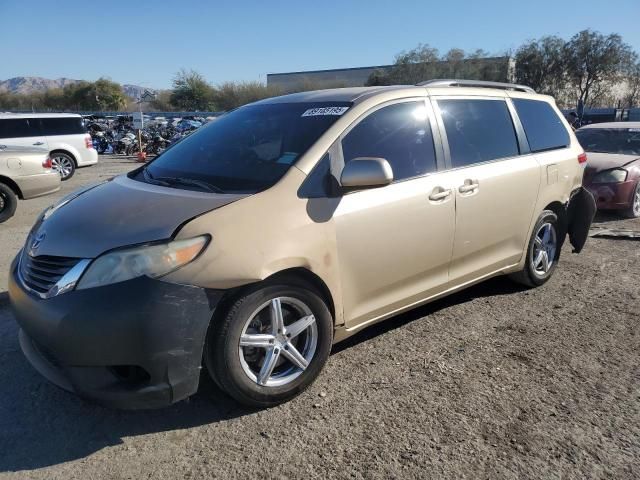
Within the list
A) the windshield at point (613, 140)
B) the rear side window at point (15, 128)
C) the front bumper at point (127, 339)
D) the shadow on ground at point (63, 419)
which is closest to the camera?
the front bumper at point (127, 339)

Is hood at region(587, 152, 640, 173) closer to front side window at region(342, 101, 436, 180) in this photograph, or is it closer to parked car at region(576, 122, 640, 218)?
parked car at region(576, 122, 640, 218)

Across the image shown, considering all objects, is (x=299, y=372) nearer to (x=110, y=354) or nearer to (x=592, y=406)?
(x=110, y=354)

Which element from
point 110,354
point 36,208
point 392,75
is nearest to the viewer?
point 110,354

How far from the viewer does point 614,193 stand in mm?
7766

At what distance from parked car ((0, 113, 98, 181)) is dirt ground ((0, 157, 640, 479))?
12364 mm

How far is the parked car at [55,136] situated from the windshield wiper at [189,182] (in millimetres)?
12419

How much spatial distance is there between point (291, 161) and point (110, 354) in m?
1.44

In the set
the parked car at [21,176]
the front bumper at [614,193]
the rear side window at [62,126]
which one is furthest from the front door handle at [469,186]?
the rear side window at [62,126]

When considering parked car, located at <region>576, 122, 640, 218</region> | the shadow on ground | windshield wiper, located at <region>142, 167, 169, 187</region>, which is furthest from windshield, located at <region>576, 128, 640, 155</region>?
the shadow on ground

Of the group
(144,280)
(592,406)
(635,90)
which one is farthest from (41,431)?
(635,90)

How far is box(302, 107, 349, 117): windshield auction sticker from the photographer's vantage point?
128 inches

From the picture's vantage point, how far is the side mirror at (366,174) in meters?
2.91

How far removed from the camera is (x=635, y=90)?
1943 inches

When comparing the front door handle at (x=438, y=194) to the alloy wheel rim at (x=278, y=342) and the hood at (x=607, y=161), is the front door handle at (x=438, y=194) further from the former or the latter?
the hood at (x=607, y=161)
